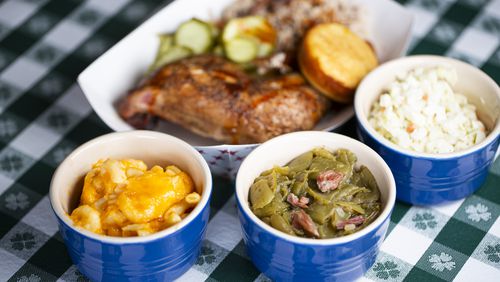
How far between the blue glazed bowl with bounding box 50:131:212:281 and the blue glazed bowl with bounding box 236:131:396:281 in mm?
198

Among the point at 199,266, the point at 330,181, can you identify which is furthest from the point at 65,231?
the point at 330,181

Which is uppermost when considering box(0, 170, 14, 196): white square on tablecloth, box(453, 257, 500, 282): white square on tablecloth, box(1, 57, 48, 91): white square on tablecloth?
box(1, 57, 48, 91): white square on tablecloth

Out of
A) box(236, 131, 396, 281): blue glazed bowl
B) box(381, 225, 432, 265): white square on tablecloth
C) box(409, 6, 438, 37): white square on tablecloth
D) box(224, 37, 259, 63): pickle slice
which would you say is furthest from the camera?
box(409, 6, 438, 37): white square on tablecloth

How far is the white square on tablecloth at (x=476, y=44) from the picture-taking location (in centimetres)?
438

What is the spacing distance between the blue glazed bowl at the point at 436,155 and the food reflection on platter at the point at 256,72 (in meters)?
0.18

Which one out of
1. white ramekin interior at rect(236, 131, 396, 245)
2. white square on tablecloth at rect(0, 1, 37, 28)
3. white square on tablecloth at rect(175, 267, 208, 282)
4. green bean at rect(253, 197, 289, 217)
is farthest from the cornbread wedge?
white square on tablecloth at rect(0, 1, 37, 28)

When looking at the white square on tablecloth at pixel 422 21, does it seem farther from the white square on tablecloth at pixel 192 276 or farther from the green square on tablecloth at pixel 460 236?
the white square on tablecloth at pixel 192 276

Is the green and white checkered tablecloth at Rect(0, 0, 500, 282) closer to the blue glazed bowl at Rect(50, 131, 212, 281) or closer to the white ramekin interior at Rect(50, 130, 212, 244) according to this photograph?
the blue glazed bowl at Rect(50, 131, 212, 281)

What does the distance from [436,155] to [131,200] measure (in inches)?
49.0

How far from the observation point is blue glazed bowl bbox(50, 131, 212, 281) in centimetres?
294

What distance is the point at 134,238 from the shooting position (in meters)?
2.90

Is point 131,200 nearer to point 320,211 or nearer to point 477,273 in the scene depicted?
point 320,211

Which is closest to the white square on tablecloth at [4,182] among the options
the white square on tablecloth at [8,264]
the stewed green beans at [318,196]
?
the white square on tablecloth at [8,264]

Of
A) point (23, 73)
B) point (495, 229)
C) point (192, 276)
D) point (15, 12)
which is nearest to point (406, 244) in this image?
point (495, 229)
